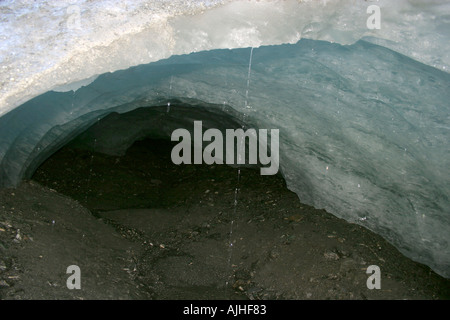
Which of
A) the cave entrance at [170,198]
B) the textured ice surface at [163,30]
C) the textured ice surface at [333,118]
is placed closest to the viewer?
the textured ice surface at [163,30]

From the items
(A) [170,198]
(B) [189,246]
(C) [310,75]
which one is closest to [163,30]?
(C) [310,75]

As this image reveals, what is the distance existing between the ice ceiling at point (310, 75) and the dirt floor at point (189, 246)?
34 cm

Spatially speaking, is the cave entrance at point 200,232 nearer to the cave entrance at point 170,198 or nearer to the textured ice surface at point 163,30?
the cave entrance at point 170,198

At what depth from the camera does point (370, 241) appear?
174 inches

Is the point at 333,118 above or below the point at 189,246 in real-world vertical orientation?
above

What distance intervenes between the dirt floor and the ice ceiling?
339 millimetres

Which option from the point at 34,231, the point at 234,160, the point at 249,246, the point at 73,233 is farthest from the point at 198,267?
the point at 234,160

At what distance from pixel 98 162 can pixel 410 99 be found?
4.64 meters

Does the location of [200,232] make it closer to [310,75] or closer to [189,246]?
[189,246]

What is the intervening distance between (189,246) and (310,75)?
2175 millimetres

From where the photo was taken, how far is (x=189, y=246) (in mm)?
4746

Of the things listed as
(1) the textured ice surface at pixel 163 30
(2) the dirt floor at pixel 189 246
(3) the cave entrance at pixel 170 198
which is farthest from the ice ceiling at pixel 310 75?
(3) the cave entrance at pixel 170 198

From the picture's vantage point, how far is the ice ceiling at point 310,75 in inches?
142

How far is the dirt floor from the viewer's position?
3.57 m
